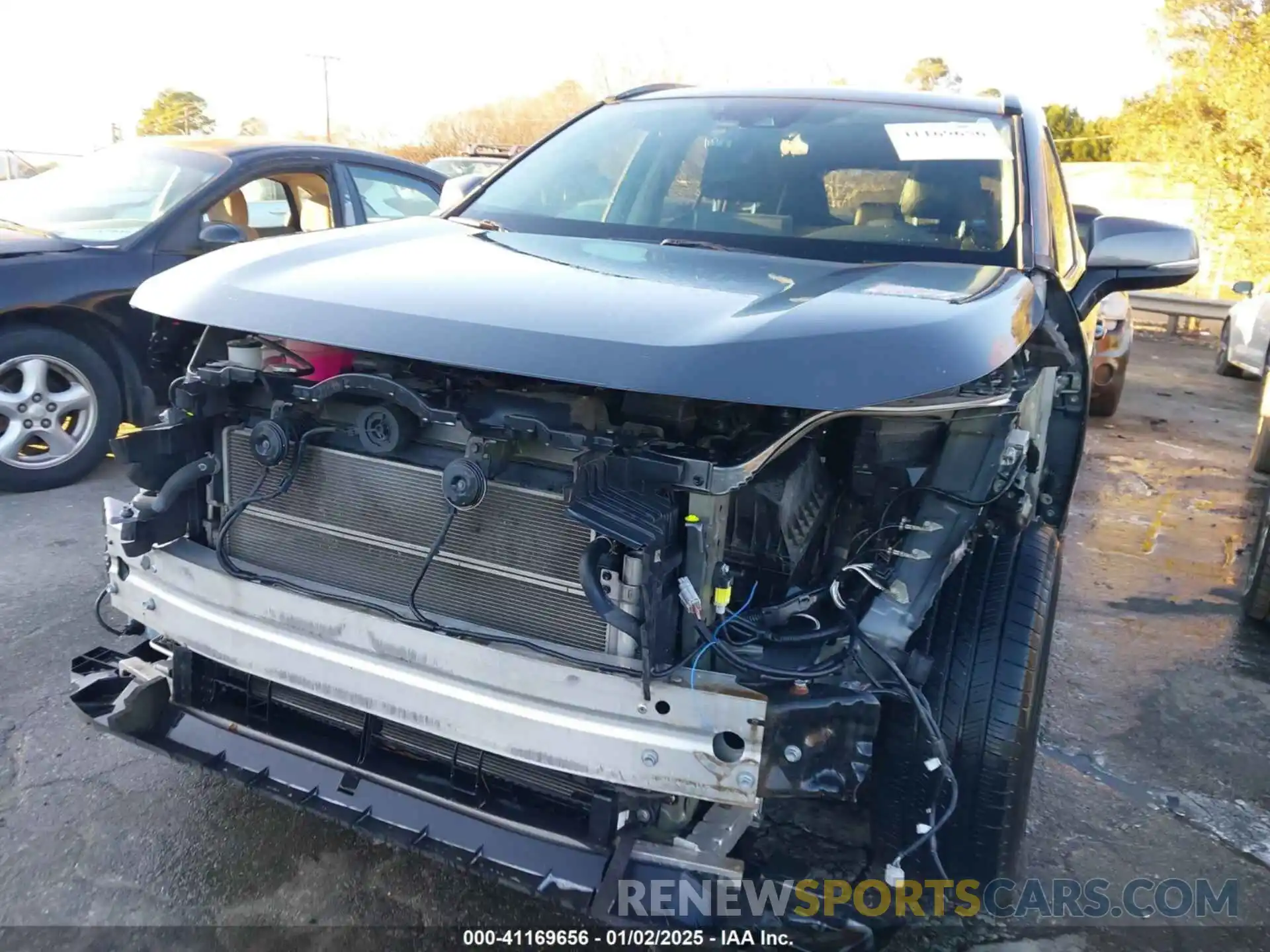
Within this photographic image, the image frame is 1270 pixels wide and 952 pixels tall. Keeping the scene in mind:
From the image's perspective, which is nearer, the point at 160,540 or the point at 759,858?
the point at 759,858

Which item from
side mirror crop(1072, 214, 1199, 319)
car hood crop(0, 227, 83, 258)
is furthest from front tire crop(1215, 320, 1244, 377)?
car hood crop(0, 227, 83, 258)

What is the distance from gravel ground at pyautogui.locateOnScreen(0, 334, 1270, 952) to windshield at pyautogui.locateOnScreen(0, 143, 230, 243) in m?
1.43

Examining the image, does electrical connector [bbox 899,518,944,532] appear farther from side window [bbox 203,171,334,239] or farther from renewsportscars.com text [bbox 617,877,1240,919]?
side window [bbox 203,171,334,239]

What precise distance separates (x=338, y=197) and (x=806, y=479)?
14.5 feet

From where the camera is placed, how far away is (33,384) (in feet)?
15.4

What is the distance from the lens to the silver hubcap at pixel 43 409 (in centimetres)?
467

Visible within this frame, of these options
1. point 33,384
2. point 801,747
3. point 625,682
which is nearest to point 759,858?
point 801,747

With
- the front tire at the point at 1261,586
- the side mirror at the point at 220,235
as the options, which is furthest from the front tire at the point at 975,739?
the side mirror at the point at 220,235

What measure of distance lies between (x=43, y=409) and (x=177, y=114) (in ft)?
151

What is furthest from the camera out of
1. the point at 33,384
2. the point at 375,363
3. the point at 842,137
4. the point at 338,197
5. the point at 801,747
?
the point at 338,197

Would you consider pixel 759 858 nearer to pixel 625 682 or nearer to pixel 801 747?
pixel 801 747

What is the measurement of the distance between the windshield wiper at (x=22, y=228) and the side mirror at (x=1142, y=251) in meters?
4.66

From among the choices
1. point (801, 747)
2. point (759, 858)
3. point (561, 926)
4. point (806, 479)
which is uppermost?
point (806, 479)

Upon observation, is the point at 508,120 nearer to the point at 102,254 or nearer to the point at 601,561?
the point at 102,254
